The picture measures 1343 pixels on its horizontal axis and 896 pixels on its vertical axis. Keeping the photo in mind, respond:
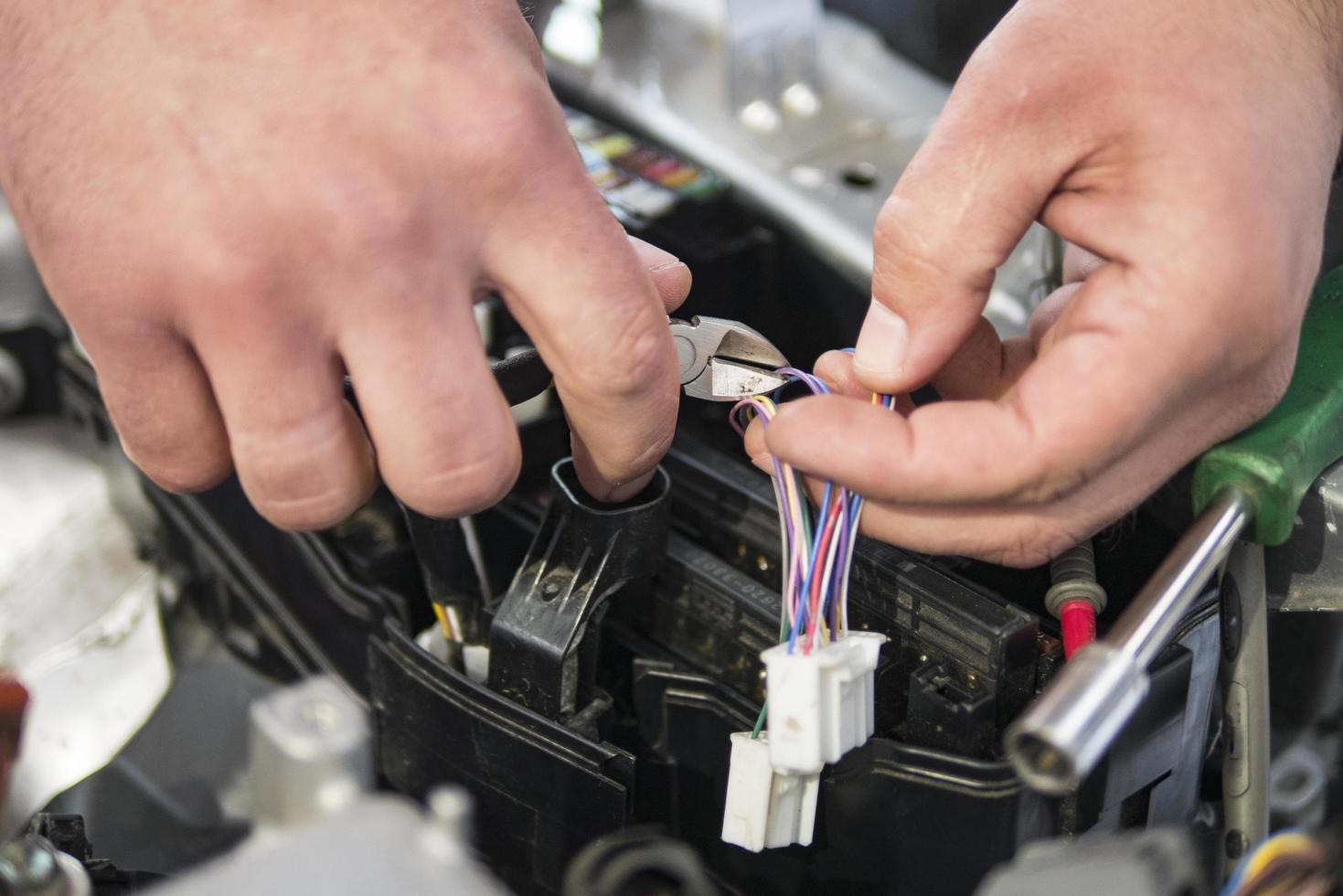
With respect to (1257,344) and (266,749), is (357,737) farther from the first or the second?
(1257,344)

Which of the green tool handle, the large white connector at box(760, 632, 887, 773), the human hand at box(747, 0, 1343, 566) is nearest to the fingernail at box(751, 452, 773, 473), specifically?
the human hand at box(747, 0, 1343, 566)

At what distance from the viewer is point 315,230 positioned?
1.79 feet

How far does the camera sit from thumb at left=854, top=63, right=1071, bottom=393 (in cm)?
64

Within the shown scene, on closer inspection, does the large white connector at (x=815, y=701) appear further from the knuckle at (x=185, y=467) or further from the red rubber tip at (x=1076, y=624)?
the knuckle at (x=185, y=467)

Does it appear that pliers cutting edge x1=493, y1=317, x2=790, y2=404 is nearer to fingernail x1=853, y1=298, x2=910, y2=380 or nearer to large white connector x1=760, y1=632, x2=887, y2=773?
fingernail x1=853, y1=298, x2=910, y2=380

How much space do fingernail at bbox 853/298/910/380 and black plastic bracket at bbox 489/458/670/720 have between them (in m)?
0.13

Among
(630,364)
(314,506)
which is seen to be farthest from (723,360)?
(314,506)

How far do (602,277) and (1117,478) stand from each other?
27 cm

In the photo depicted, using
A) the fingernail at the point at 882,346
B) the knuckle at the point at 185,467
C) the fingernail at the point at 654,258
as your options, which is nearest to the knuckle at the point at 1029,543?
the fingernail at the point at 882,346

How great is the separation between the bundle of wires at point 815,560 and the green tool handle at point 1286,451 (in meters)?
0.18

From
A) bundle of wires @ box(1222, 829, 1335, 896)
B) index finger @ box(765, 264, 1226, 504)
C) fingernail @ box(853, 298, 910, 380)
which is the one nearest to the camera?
bundle of wires @ box(1222, 829, 1335, 896)

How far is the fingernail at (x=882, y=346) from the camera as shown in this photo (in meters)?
0.68

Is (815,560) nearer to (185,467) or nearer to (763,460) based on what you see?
(763,460)

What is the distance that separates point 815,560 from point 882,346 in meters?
0.13
